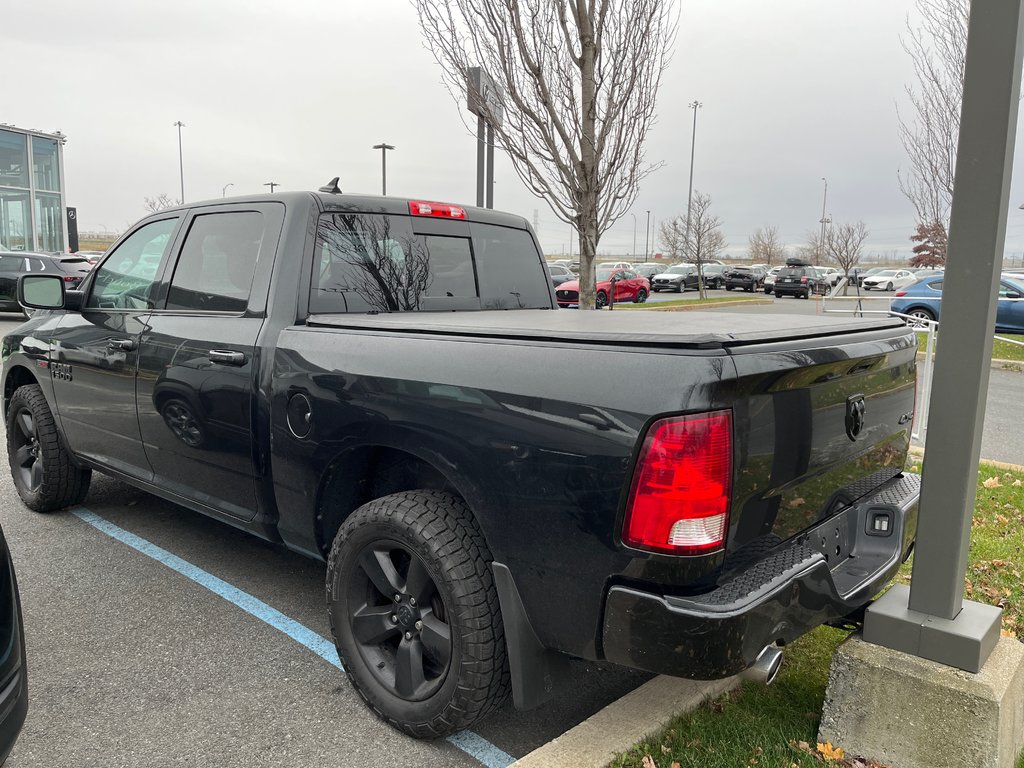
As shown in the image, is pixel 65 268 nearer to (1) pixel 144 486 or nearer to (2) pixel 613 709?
(1) pixel 144 486

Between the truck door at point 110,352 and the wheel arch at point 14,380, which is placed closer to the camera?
the truck door at point 110,352

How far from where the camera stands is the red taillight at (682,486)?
198 cm

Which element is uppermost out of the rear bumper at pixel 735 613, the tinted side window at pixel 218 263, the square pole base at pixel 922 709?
the tinted side window at pixel 218 263

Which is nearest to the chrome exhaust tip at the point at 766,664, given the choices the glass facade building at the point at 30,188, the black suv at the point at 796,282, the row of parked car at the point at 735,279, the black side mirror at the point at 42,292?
the black side mirror at the point at 42,292

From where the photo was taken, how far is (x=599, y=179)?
723cm

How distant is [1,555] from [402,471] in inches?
50.8

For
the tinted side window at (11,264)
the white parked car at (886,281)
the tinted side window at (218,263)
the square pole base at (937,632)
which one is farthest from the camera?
the white parked car at (886,281)

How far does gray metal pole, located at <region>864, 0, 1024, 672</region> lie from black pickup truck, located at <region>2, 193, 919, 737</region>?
221 millimetres

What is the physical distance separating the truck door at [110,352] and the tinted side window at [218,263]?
21 centimetres

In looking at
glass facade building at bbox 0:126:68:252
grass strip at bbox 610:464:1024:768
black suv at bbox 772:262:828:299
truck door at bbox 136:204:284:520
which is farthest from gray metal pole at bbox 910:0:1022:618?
black suv at bbox 772:262:828:299

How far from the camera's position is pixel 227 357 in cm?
330

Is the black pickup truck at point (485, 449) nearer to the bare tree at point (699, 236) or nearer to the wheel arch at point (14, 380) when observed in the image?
the wheel arch at point (14, 380)

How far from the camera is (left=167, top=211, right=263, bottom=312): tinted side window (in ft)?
11.6

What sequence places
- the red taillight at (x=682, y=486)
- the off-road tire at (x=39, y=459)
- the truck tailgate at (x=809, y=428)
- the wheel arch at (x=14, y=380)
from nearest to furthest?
the red taillight at (x=682, y=486)
the truck tailgate at (x=809, y=428)
the off-road tire at (x=39, y=459)
the wheel arch at (x=14, y=380)
